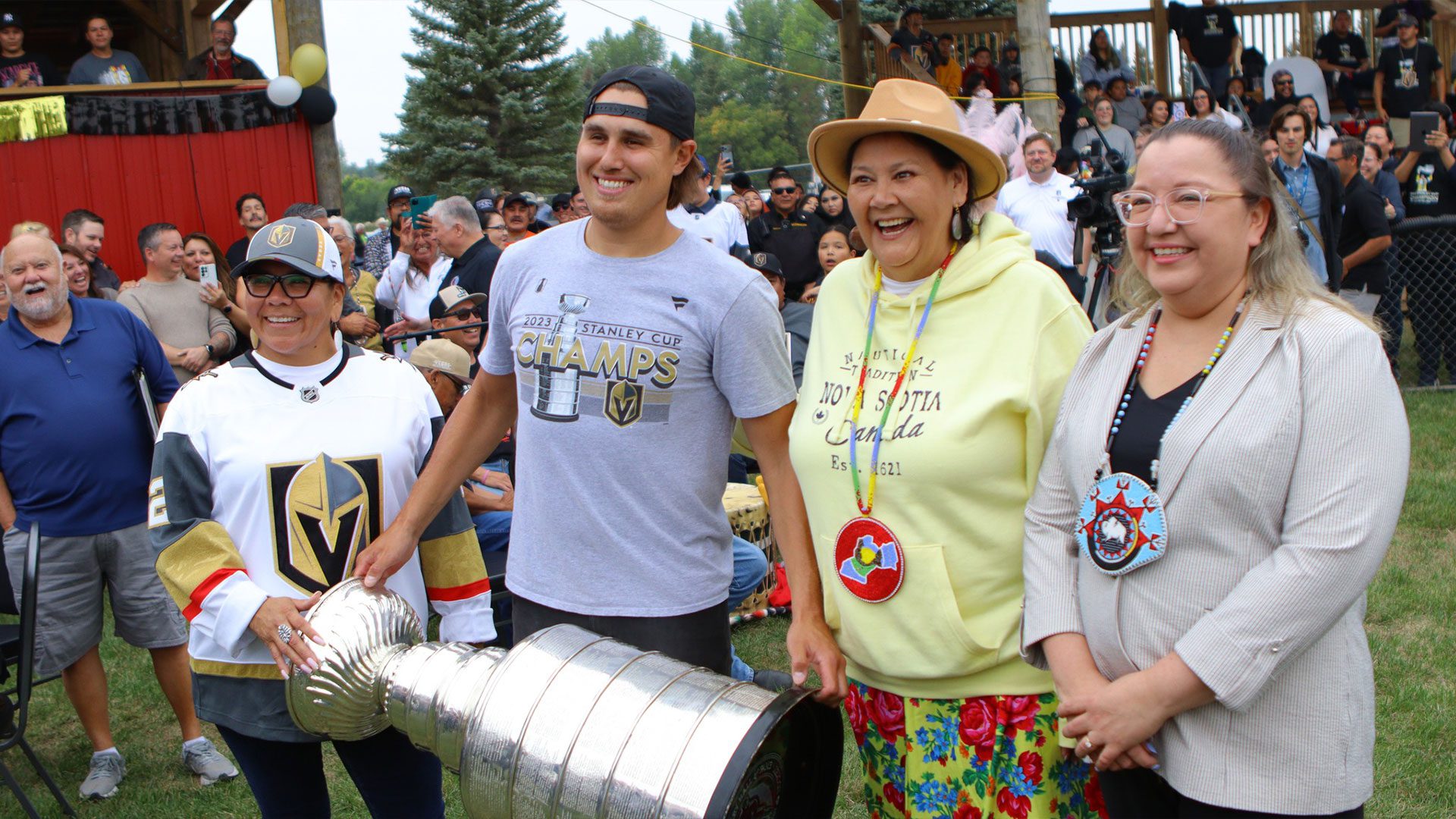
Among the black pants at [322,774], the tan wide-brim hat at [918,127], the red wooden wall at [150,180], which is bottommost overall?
the black pants at [322,774]

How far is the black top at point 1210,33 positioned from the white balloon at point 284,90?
1159 centimetres

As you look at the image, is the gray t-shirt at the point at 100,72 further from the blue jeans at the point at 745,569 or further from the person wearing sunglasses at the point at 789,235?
the blue jeans at the point at 745,569

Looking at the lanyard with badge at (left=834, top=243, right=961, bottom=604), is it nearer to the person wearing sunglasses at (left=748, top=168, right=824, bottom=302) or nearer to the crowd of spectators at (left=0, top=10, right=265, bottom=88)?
the person wearing sunglasses at (left=748, top=168, right=824, bottom=302)

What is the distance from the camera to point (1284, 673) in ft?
5.83

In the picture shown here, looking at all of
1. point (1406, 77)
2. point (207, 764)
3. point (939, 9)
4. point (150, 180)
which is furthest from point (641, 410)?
point (939, 9)

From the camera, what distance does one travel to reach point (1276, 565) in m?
1.71

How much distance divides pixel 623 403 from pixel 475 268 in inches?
204

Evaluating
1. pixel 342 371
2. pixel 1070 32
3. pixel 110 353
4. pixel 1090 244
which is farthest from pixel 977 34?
pixel 342 371

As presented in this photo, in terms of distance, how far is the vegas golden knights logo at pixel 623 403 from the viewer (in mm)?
2312

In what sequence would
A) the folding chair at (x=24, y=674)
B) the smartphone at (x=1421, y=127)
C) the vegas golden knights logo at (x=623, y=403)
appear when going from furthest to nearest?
the smartphone at (x=1421, y=127)
the folding chair at (x=24, y=674)
the vegas golden knights logo at (x=623, y=403)

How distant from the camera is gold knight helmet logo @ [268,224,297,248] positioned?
2.48m

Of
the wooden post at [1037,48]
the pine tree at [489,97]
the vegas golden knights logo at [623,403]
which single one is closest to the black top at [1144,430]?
the vegas golden knights logo at [623,403]

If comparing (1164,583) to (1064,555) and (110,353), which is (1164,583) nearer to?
(1064,555)

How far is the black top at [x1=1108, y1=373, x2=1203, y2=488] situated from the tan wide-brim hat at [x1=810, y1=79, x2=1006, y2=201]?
556mm
